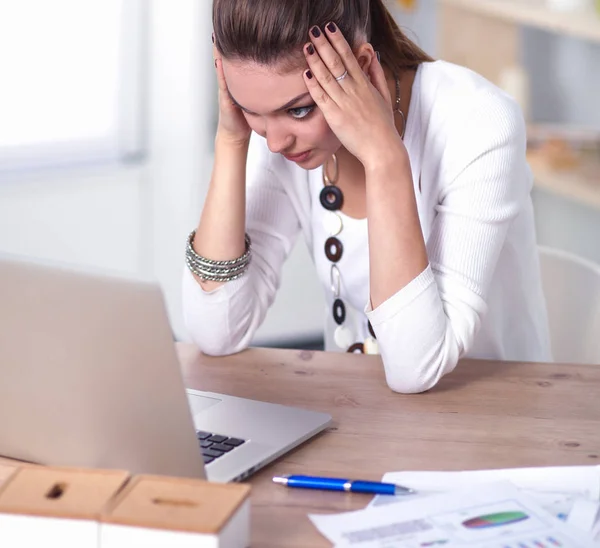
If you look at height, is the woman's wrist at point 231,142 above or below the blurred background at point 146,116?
below

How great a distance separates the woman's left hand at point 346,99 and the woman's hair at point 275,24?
Answer: 0.06ft

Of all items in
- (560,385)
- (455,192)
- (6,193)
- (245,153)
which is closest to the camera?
(560,385)

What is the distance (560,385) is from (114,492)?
2.26 ft

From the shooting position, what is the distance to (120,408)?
959 millimetres

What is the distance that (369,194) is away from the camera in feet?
4.48

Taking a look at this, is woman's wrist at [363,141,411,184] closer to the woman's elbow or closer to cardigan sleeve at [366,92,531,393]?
cardigan sleeve at [366,92,531,393]

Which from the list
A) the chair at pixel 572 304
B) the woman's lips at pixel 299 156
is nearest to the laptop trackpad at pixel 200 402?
the woman's lips at pixel 299 156

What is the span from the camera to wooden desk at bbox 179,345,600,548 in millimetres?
1018

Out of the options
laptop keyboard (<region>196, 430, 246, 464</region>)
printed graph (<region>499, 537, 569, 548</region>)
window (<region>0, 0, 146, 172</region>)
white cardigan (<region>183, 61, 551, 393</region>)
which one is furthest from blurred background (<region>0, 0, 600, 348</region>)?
printed graph (<region>499, 537, 569, 548</region>)

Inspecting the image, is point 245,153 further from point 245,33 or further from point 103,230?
point 103,230

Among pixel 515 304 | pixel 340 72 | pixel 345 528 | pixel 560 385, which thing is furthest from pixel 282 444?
pixel 515 304

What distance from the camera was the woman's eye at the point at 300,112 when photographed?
140 cm

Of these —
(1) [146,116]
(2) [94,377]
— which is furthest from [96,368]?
(1) [146,116]

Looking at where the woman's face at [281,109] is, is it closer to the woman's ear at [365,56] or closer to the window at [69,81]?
the woman's ear at [365,56]
